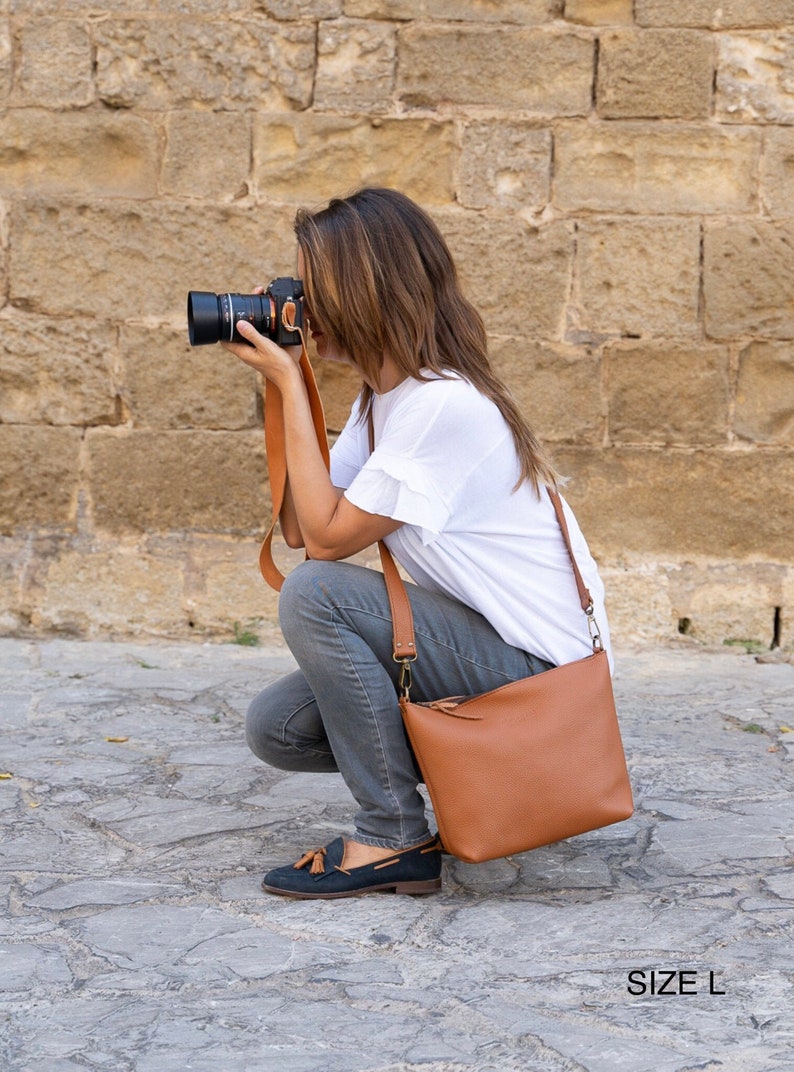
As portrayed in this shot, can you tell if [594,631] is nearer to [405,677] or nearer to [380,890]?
[405,677]

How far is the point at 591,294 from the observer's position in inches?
175

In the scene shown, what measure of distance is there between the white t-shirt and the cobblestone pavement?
53 centimetres

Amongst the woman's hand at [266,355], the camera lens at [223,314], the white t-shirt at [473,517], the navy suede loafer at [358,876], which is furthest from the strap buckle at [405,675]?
the camera lens at [223,314]

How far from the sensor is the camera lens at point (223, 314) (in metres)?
2.49

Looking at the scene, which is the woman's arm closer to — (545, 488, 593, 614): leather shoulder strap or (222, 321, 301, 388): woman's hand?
(222, 321, 301, 388): woman's hand

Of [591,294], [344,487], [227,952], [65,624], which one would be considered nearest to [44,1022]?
[227,952]

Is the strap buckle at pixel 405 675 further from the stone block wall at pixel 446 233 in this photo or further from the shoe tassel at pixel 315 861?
the stone block wall at pixel 446 233

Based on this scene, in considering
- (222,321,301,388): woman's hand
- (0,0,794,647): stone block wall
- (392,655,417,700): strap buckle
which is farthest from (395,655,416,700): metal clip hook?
(0,0,794,647): stone block wall

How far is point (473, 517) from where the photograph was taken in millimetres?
2416

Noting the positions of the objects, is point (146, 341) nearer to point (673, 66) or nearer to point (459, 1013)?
point (673, 66)

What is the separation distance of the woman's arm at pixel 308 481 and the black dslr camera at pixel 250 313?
25mm

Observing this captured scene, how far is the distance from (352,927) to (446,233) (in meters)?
2.75

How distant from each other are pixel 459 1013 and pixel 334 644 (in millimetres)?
714

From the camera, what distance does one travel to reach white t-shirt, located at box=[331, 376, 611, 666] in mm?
2334
